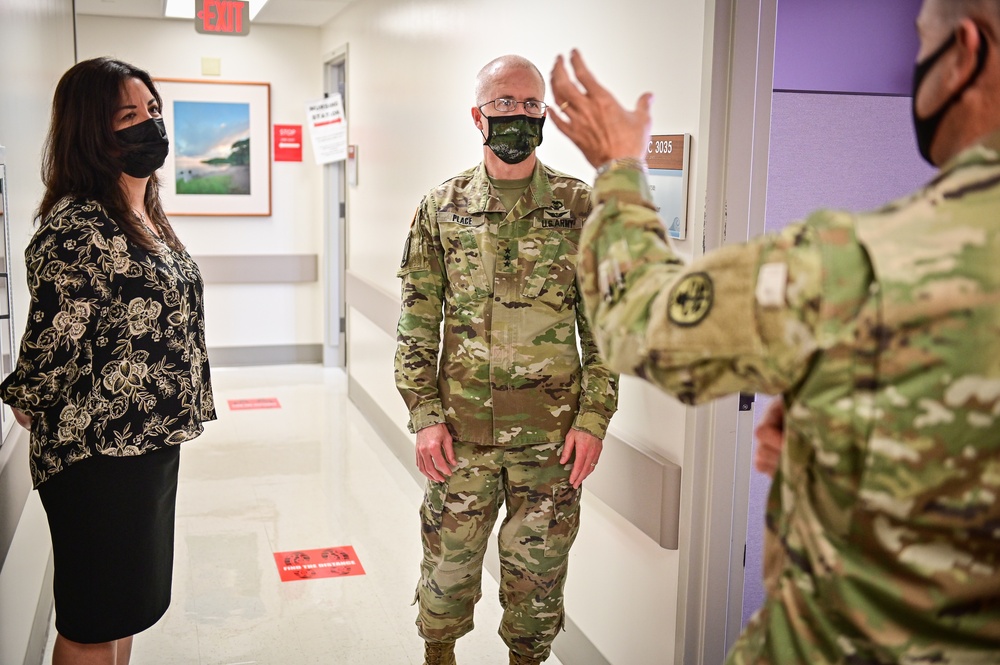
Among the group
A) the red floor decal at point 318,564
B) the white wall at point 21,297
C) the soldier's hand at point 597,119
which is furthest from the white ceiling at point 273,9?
the soldier's hand at point 597,119

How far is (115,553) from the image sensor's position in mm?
2166

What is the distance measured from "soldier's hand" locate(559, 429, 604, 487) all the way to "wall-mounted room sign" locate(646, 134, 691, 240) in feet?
1.92

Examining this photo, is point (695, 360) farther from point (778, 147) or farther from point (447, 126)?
point (447, 126)

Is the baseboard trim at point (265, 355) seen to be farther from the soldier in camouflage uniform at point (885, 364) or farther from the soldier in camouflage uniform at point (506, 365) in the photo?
the soldier in camouflage uniform at point (885, 364)

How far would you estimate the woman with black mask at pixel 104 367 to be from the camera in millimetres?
2049

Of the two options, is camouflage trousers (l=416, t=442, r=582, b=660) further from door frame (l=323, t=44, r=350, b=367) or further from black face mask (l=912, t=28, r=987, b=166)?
door frame (l=323, t=44, r=350, b=367)

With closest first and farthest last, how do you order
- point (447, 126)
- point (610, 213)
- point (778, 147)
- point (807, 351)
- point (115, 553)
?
point (807, 351)
point (610, 213)
point (115, 553)
point (778, 147)
point (447, 126)

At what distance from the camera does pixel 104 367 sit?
2.12 m

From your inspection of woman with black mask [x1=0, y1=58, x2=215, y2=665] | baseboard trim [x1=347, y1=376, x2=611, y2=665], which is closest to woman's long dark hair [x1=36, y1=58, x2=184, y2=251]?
woman with black mask [x1=0, y1=58, x2=215, y2=665]

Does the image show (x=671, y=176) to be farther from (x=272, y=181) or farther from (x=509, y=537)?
(x=272, y=181)

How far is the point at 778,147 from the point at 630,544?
1.24 m

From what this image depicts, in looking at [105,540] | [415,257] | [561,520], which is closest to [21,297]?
[105,540]

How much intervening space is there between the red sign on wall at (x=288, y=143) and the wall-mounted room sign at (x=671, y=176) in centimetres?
595

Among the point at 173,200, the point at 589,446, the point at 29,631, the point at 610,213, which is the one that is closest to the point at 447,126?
the point at 589,446
